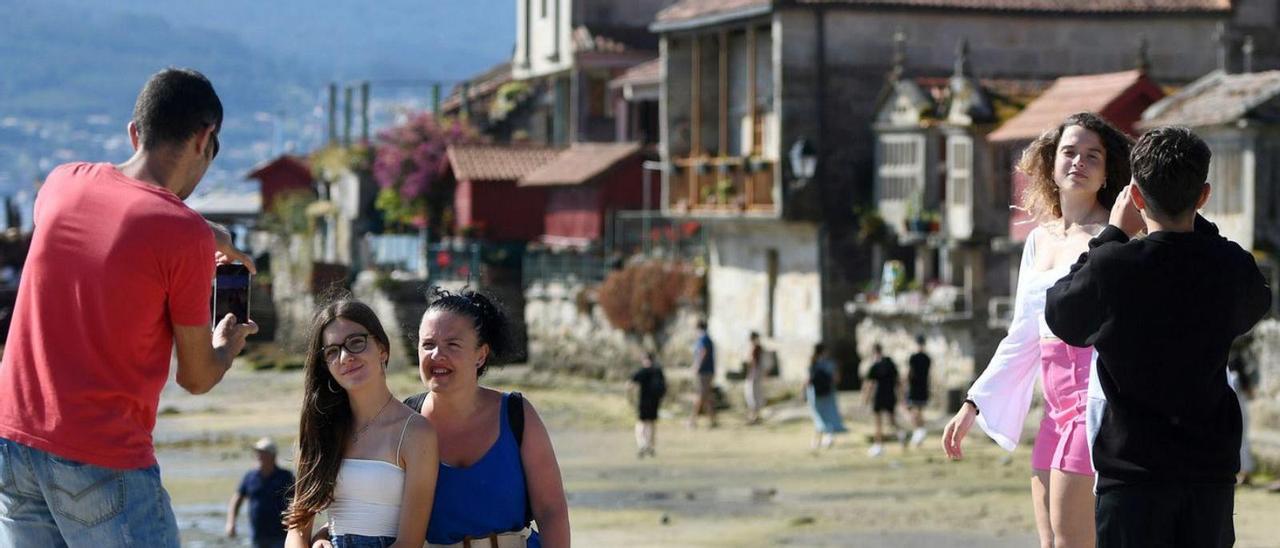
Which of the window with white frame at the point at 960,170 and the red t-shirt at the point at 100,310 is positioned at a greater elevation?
the window with white frame at the point at 960,170

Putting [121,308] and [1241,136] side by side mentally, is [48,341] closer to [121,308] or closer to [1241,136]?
[121,308]

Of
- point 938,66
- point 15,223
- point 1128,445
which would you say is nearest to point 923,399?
point 938,66

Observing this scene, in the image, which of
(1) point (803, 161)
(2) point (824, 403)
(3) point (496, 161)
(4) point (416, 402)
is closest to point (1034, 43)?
(1) point (803, 161)

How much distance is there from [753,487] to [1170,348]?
18.2 meters

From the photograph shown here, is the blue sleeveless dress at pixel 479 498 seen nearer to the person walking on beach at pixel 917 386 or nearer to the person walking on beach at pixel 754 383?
the person walking on beach at pixel 917 386

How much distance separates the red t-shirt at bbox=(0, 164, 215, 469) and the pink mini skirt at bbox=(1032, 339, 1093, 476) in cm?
275

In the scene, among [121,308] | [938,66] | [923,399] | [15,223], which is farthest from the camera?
[15,223]

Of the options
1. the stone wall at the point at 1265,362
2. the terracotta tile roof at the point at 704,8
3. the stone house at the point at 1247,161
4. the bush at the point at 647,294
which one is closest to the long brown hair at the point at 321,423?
the stone wall at the point at 1265,362

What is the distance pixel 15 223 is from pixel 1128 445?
2890 inches

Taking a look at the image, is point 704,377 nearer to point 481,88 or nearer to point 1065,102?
point 1065,102

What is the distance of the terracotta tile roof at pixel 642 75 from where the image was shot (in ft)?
146

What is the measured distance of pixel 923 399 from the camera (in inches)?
1072

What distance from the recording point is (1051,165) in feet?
25.0

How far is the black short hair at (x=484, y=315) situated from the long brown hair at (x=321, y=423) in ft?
0.74
